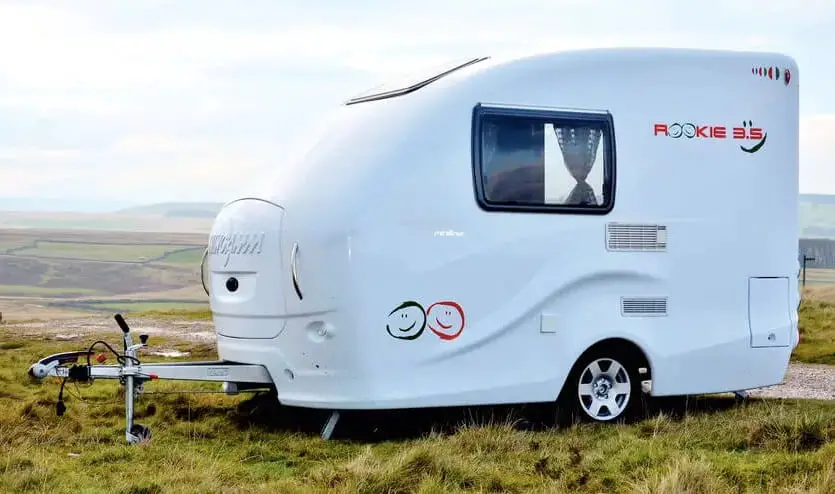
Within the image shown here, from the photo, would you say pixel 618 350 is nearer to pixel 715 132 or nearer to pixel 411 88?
pixel 715 132

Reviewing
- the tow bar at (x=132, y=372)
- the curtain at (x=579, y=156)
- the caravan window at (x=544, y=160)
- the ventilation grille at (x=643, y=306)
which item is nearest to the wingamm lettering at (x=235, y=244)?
the tow bar at (x=132, y=372)

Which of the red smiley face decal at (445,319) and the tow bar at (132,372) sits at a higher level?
the red smiley face decal at (445,319)

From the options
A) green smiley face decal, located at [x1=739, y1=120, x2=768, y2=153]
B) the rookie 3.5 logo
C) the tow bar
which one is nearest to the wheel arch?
the rookie 3.5 logo

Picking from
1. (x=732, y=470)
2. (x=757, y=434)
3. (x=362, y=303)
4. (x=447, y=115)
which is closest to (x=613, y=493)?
(x=732, y=470)

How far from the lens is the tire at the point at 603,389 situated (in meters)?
9.36

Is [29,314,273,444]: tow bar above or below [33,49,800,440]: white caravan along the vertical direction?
below

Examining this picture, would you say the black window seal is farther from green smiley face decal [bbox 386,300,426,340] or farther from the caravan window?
green smiley face decal [bbox 386,300,426,340]

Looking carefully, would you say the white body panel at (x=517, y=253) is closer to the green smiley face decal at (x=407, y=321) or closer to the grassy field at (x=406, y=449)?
the green smiley face decal at (x=407, y=321)

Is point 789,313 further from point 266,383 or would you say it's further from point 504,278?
point 266,383

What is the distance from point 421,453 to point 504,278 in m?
1.96

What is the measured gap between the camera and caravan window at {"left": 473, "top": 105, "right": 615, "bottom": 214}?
8.98 metres

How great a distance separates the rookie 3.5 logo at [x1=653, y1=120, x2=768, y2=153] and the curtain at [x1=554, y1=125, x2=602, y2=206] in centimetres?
64

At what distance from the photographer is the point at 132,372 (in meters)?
8.86

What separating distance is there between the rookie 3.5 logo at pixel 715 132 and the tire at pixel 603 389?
1.82m
